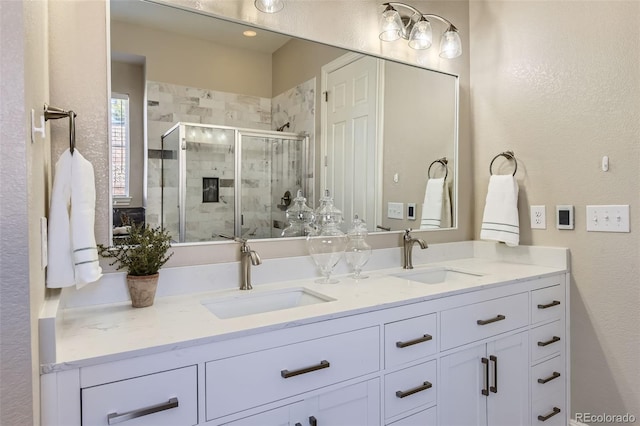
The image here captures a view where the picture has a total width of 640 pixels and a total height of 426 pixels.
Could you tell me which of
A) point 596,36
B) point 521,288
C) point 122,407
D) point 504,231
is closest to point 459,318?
point 521,288

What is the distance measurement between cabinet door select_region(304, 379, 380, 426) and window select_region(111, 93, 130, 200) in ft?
3.12

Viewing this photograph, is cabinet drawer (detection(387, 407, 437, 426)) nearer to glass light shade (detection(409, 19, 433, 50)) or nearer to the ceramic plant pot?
the ceramic plant pot

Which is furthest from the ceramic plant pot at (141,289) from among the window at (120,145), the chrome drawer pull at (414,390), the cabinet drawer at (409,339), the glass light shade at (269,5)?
the glass light shade at (269,5)

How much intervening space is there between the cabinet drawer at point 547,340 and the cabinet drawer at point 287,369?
96 cm

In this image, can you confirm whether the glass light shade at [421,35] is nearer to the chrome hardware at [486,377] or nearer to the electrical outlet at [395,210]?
the electrical outlet at [395,210]

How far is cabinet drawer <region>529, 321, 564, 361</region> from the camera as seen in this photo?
1.79 meters

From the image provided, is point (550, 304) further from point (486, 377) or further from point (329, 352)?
point (329, 352)

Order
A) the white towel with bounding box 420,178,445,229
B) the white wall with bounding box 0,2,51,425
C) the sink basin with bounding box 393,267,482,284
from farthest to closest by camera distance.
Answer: the white towel with bounding box 420,178,445,229
the sink basin with bounding box 393,267,482,284
the white wall with bounding box 0,2,51,425

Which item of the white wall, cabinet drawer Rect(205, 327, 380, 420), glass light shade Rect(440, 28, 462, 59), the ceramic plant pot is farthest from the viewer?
glass light shade Rect(440, 28, 462, 59)

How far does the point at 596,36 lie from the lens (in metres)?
1.83

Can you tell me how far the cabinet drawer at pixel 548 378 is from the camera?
5.91ft

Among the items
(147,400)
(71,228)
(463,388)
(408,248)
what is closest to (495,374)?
(463,388)

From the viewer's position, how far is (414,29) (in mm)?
2043

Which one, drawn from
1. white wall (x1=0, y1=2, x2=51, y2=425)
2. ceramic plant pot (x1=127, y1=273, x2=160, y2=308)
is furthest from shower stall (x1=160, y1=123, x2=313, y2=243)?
white wall (x1=0, y1=2, x2=51, y2=425)
